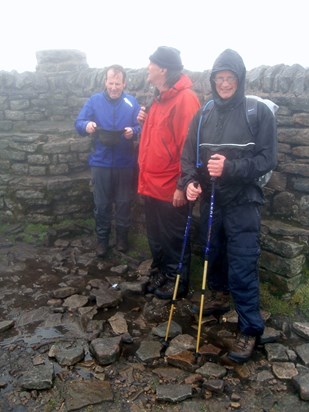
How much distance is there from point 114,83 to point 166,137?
1666 millimetres

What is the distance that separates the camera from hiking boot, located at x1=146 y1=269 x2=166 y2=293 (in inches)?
236

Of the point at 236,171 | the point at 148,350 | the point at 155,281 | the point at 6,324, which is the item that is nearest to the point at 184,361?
the point at 148,350

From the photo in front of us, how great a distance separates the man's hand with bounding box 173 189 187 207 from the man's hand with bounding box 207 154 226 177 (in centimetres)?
90

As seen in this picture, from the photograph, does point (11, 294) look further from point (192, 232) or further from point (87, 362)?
point (192, 232)

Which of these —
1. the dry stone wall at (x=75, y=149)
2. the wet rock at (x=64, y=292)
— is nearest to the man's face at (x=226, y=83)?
the dry stone wall at (x=75, y=149)

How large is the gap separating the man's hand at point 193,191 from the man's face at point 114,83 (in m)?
2.57

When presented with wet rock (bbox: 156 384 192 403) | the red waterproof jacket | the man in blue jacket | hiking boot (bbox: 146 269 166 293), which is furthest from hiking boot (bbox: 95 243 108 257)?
wet rock (bbox: 156 384 192 403)

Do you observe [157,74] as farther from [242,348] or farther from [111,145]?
[242,348]

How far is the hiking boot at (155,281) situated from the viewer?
6.00m

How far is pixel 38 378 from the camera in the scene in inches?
161

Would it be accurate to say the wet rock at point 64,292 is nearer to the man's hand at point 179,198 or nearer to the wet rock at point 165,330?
the wet rock at point 165,330

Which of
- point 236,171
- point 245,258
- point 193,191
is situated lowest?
point 245,258

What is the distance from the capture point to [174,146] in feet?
17.9

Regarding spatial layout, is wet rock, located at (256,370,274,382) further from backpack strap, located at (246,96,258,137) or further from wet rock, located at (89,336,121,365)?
backpack strap, located at (246,96,258,137)
